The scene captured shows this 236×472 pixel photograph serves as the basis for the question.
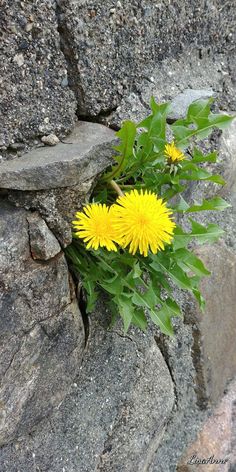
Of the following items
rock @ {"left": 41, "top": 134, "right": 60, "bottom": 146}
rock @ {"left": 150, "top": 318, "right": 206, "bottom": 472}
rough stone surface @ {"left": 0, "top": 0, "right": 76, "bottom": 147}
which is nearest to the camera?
rough stone surface @ {"left": 0, "top": 0, "right": 76, "bottom": 147}

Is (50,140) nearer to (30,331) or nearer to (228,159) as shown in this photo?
(30,331)

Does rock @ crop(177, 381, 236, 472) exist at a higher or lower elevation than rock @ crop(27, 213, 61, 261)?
lower

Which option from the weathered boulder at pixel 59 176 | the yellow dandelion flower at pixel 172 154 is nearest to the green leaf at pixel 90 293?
the weathered boulder at pixel 59 176

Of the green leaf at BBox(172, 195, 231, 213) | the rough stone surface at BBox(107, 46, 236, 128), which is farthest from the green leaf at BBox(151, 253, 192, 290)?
the rough stone surface at BBox(107, 46, 236, 128)

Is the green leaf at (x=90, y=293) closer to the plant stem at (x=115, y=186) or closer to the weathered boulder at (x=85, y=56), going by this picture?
the plant stem at (x=115, y=186)

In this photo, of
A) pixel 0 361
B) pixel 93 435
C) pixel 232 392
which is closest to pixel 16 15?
pixel 0 361

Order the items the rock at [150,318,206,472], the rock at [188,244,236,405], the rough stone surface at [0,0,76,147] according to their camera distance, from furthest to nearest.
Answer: the rock at [188,244,236,405], the rock at [150,318,206,472], the rough stone surface at [0,0,76,147]

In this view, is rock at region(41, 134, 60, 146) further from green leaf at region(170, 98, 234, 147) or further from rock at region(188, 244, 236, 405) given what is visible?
rock at region(188, 244, 236, 405)
